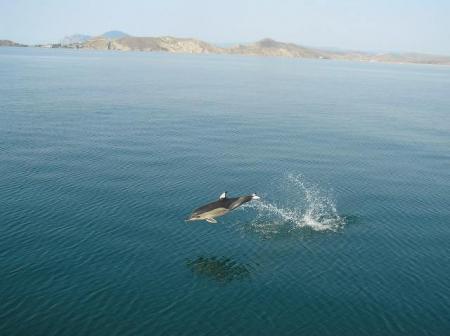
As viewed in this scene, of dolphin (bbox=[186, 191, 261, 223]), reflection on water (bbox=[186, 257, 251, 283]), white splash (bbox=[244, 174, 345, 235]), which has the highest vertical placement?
dolphin (bbox=[186, 191, 261, 223])

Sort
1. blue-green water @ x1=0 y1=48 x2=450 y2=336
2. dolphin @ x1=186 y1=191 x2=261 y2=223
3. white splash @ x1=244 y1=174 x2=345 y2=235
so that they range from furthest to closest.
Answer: white splash @ x1=244 y1=174 x2=345 y2=235 < dolphin @ x1=186 y1=191 x2=261 y2=223 < blue-green water @ x1=0 y1=48 x2=450 y2=336

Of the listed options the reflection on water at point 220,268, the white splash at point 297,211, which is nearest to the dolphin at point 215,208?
the reflection on water at point 220,268

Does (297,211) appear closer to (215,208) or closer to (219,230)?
(219,230)

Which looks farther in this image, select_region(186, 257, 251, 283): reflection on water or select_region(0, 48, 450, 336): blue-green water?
select_region(186, 257, 251, 283): reflection on water

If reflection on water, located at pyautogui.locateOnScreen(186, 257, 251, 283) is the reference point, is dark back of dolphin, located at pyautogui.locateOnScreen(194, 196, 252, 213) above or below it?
above

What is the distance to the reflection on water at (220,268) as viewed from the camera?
47.3 metres

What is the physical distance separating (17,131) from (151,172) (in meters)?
40.8

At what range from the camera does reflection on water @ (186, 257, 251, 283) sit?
1860 inches

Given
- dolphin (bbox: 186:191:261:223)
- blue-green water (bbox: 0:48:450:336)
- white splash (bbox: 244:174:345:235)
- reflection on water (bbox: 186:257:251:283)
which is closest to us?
blue-green water (bbox: 0:48:450:336)

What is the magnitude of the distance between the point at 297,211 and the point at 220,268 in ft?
62.2

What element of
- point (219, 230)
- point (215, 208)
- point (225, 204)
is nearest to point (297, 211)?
point (219, 230)

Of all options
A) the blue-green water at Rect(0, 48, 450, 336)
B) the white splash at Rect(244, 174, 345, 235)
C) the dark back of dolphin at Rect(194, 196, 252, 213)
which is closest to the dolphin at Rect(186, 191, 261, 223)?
the dark back of dolphin at Rect(194, 196, 252, 213)

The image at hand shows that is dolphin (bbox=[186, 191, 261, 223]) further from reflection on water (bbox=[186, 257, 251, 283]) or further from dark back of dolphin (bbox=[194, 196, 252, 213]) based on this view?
reflection on water (bbox=[186, 257, 251, 283])

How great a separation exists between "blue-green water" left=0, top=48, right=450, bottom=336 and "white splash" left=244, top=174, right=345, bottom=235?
0.28 meters
